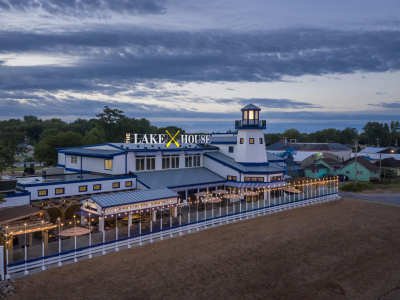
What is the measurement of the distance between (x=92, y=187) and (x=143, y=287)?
18.3 meters

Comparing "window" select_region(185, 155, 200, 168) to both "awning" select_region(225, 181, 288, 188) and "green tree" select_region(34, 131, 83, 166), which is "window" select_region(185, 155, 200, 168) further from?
"green tree" select_region(34, 131, 83, 166)

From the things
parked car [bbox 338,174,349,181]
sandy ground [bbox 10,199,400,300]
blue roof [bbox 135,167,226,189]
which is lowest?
sandy ground [bbox 10,199,400,300]

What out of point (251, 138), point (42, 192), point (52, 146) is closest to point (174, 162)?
point (251, 138)

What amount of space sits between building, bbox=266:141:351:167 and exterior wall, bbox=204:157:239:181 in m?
48.6

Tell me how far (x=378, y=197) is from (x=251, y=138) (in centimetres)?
2271

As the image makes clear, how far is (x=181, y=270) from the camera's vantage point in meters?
21.7

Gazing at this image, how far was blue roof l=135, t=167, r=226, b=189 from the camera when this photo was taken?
125 feet

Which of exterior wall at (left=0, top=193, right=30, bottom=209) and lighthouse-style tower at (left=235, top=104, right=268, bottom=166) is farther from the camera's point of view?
lighthouse-style tower at (left=235, top=104, right=268, bottom=166)

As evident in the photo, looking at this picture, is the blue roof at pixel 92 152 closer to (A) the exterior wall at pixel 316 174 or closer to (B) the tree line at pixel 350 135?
(A) the exterior wall at pixel 316 174

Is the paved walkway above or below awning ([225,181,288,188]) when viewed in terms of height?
below

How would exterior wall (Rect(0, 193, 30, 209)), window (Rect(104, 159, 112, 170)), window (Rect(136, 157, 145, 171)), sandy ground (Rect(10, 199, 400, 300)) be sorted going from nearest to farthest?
sandy ground (Rect(10, 199, 400, 300))
exterior wall (Rect(0, 193, 30, 209))
window (Rect(104, 159, 112, 170))
window (Rect(136, 157, 145, 171))

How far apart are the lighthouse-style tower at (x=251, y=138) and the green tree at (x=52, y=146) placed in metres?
37.9

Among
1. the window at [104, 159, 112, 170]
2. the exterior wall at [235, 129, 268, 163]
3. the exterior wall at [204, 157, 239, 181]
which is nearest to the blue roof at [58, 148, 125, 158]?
the window at [104, 159, 112, 170]

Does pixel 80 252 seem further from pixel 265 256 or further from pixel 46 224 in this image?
pixel 265 256
